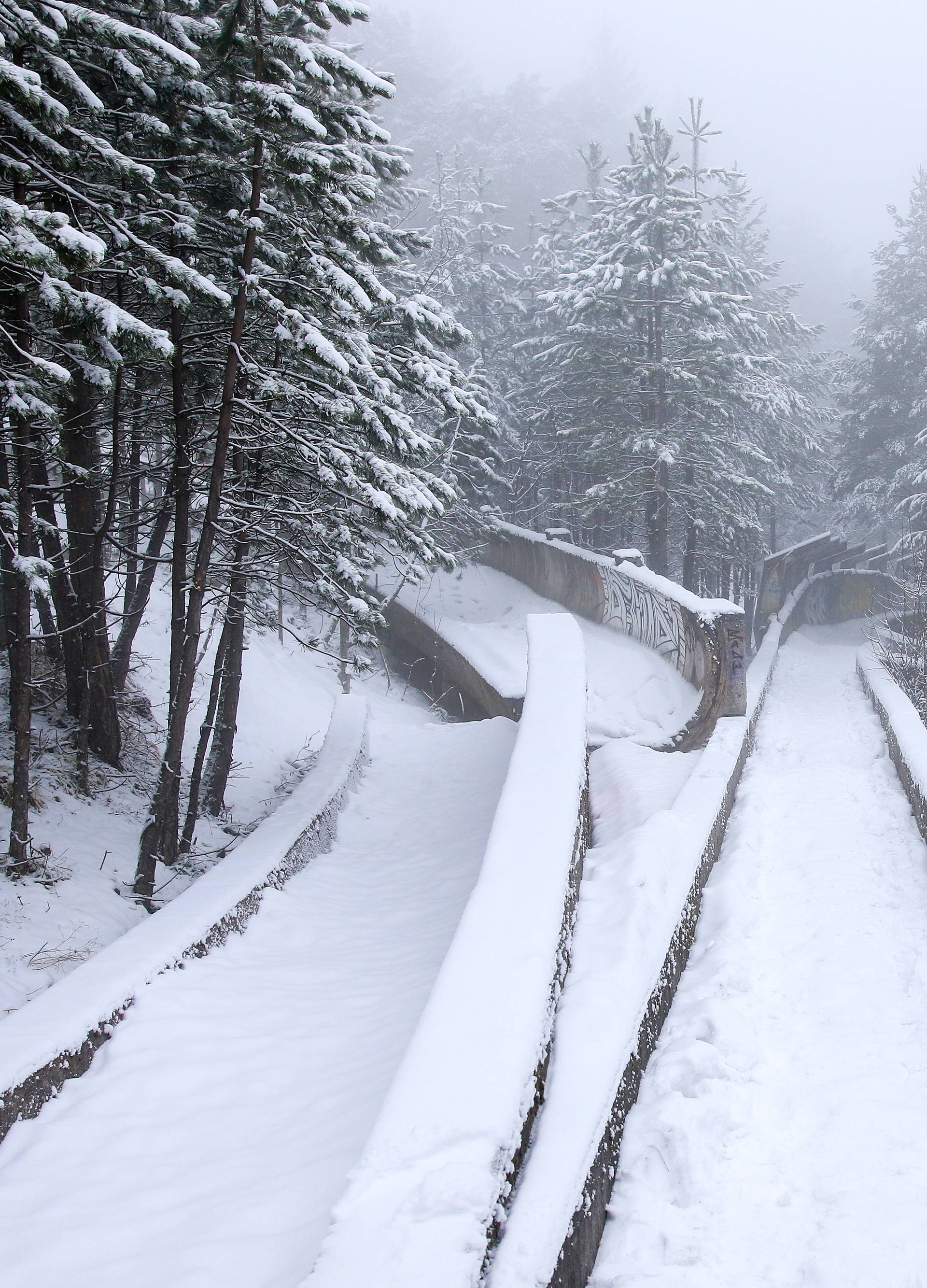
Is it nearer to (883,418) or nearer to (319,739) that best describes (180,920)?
(319,739)

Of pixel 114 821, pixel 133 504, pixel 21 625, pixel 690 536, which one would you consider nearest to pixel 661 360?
pixel 690 536

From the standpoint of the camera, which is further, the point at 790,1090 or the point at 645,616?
the point at 645,616

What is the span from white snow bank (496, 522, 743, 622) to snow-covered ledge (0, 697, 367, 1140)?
4.81 metres

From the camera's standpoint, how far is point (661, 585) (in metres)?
12.6

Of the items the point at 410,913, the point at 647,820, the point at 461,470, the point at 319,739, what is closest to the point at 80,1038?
the point at 410,913

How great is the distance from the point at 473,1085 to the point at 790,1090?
1.66 meters

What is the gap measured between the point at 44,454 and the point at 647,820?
17.0 ft

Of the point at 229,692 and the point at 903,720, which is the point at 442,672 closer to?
the point at 229,692

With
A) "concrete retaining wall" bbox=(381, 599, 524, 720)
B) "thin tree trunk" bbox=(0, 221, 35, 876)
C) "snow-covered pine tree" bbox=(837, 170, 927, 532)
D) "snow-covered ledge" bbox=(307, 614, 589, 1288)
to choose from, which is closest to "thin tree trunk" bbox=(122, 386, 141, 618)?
"thin tree trunk" bbox=(0, 221, 35, 876)

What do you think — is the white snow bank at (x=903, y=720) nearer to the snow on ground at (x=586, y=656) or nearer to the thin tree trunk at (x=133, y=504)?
the snow on ground at (x=586, y=656)

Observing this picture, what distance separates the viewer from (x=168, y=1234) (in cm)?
349

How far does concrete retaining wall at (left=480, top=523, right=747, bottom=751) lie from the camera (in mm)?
10242

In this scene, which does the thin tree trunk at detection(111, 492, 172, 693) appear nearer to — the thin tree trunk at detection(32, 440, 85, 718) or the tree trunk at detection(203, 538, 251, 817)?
the thin tree trunk at detection(32, 440, 85, 718)

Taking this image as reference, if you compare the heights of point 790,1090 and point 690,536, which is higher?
point 690,536
